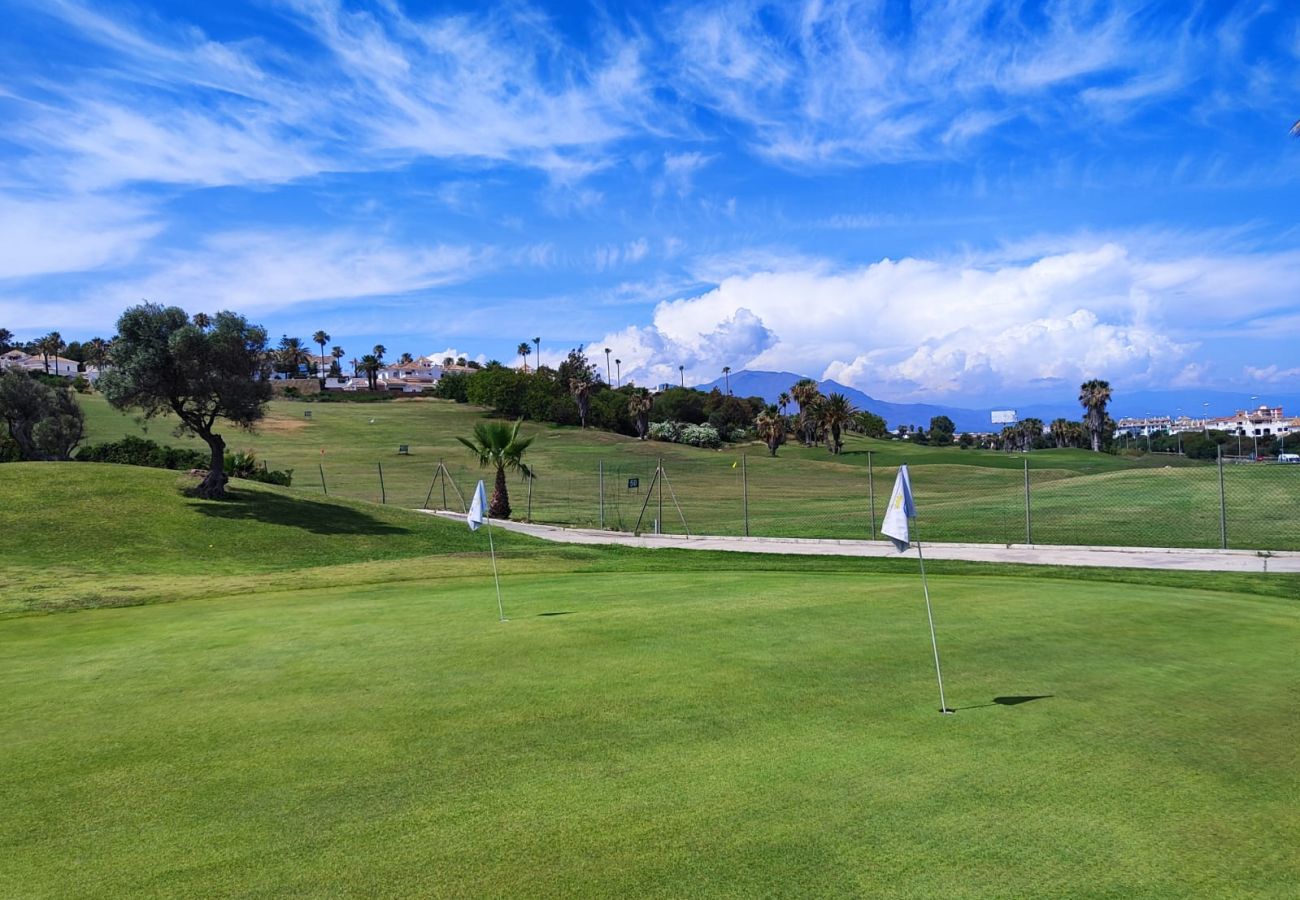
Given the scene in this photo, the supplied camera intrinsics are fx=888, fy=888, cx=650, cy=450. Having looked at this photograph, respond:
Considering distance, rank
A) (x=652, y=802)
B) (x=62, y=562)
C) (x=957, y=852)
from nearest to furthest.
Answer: (x=957, y=852) → (x=652, y=802) → (x=62, y=562)

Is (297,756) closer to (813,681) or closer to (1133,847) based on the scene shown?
(813,681)

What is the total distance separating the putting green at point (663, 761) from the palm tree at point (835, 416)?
314ft

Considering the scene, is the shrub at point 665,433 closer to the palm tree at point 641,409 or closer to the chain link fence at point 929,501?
the palm tree at point 641,409

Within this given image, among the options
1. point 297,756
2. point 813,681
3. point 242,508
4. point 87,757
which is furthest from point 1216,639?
point 242,508

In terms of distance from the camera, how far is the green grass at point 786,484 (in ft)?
109

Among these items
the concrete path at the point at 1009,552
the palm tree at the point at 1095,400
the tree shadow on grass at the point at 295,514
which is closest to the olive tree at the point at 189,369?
the tree shadow on grass at the point at 295,514

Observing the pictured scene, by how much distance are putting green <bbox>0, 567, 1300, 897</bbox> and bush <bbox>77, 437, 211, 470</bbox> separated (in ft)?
125

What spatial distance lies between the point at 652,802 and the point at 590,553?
22.5 m

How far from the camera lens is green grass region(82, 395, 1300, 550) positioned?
109 feet

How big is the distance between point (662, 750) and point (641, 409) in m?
113

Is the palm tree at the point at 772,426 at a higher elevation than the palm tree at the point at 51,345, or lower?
lower

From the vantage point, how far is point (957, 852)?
4883 mm

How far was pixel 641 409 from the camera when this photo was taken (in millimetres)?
119500

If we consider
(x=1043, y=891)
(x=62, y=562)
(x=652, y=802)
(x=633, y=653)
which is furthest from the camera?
(x=62, y=562)
